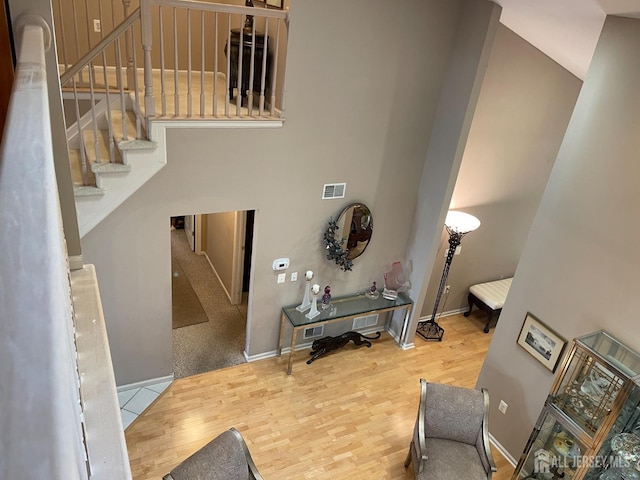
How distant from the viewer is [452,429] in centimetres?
431

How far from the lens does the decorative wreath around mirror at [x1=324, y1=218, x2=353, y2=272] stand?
5.12 m

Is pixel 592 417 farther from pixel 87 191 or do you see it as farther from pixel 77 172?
pixel 77 172

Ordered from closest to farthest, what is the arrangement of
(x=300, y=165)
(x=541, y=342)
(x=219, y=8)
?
(x=219, y=8)
(x=541, y=342)
(x=300, y=165)

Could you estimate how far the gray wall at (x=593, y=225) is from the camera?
3391 millimetres

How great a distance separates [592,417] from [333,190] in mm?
2971

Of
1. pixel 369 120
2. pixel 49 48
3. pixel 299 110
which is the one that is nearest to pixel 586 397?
pixel 369 120

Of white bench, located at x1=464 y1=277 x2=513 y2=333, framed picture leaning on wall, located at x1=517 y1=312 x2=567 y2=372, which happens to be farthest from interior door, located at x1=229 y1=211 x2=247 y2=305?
framed picture leaning on wall, located at x1=517 y1=312 x2=567 y2=372

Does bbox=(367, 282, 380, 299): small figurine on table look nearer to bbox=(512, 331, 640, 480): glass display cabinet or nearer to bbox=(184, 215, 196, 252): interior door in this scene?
bbox=(512, 331, 640, 480): glass display cabinet

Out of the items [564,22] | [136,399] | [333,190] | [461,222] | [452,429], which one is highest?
[564,22]

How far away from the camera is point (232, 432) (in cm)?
365

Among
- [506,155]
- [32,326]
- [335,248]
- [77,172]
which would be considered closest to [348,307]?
[335,248]

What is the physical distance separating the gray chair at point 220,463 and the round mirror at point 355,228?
7.83 feet

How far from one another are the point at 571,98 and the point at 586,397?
11.8 feet

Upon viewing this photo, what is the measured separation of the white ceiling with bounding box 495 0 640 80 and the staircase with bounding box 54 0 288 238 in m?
2.02
